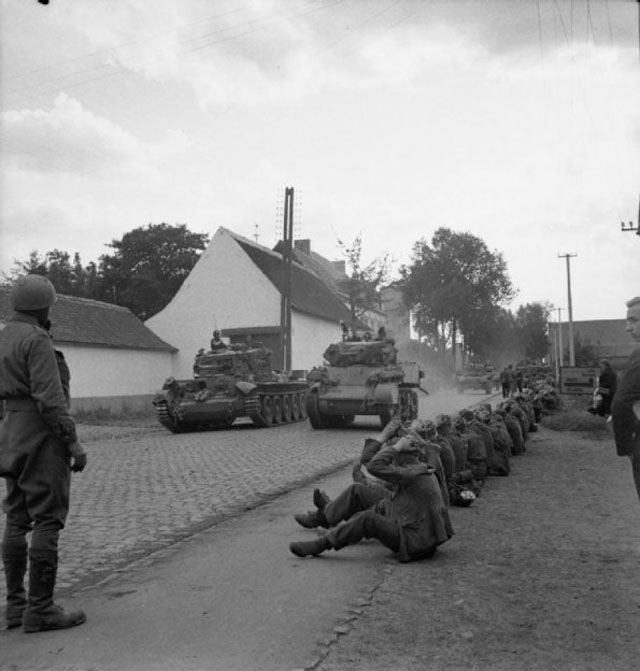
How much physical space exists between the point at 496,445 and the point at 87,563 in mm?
Result: 6904

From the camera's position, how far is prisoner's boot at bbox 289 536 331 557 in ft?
20.6

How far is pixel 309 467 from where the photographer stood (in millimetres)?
12336

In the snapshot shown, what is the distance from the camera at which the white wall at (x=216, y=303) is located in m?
37.0

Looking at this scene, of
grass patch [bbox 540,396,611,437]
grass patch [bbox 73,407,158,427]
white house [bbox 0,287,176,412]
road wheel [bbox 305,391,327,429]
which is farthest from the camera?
white house [bbox 0,287,176,412]

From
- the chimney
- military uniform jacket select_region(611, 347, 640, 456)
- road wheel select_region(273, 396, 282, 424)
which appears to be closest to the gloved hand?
military uniform jacket select_region(611, 347, 640, 456)

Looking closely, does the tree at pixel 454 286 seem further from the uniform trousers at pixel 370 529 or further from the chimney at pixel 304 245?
the uniform trousers at pixel 370 529

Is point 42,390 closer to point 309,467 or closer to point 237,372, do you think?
point 309,467

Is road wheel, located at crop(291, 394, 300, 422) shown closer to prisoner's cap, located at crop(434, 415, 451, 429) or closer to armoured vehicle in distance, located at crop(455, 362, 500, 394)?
prisoner's cap, located at crop(434, 415, 451, 429)

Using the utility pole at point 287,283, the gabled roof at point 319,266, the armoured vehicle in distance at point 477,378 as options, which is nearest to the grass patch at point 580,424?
the utility pole at point 287,283

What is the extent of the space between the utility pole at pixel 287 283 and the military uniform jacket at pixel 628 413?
2649 cm

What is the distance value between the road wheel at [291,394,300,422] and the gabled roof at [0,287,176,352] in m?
8.48

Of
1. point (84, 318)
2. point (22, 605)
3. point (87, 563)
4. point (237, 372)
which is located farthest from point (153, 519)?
point (84, 318)

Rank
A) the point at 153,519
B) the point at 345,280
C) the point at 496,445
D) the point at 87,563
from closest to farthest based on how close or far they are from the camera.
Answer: the point at 87,563 < the point at 153,519 < the point at 496,445 < the point at 345,280

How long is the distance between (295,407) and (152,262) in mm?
28306
